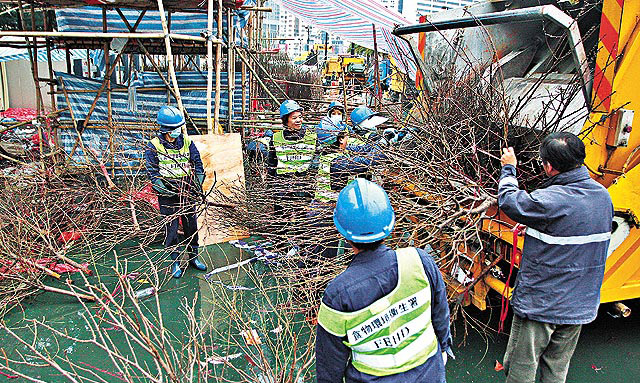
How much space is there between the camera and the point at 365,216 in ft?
5.74

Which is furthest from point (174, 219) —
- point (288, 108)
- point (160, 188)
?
point (288, 108)

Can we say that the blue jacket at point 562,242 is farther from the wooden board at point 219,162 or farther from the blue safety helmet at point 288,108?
the wooden board at point 219,162

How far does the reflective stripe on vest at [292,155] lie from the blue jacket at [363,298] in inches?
118

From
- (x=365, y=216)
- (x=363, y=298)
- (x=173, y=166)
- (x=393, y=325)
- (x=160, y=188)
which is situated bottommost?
(x=160, y=188)

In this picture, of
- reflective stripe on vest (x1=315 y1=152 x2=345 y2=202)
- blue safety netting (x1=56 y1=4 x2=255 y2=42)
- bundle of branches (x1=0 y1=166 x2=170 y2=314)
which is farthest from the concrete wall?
reflective stripe on vest (x1=315 y1=152 x2=345 y2=202)

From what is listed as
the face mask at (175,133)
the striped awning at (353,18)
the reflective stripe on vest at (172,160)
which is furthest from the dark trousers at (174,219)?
the striped awning at (353,18)

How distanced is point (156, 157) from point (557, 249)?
12.4ft

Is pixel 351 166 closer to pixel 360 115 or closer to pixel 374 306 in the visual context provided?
pixel 360 115

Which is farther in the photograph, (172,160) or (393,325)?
(172,160)

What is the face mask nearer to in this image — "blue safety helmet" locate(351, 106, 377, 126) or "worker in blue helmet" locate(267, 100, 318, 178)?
"worker in blue helmet" locate(267, 100, 318, 178)

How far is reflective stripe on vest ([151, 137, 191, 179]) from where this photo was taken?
4.70 meters

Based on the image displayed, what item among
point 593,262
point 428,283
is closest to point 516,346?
point 593,262

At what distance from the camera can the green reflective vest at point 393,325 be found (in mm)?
1714

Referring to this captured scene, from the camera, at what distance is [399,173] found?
3.59 meters
